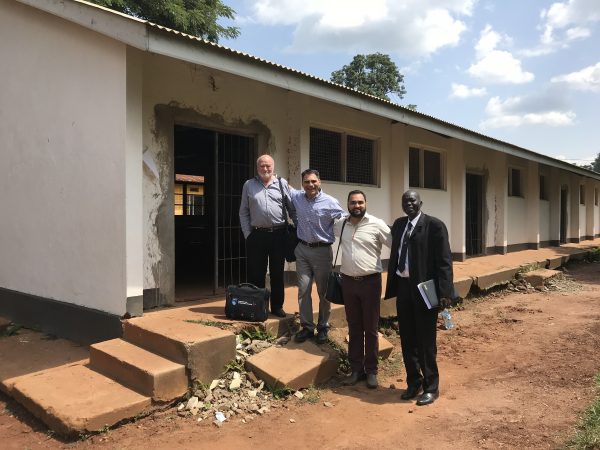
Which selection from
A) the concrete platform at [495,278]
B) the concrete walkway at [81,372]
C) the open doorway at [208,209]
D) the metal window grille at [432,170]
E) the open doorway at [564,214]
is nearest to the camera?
the concrete walkway at [81,372]

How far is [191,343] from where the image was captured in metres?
4.41

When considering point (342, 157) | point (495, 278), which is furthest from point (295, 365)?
point (495, 278)

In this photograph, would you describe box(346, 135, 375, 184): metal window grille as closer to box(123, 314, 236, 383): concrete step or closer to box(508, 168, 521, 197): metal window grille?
box(123, 314, 236, 383): concrete step

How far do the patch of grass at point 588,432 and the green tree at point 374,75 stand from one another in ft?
134

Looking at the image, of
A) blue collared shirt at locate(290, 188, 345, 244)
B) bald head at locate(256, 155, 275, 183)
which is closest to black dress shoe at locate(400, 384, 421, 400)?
blue collared shirt at locate(290, 188, 345, 244)

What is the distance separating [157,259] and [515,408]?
4189 mm

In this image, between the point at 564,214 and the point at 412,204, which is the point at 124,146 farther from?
the point at 564,214

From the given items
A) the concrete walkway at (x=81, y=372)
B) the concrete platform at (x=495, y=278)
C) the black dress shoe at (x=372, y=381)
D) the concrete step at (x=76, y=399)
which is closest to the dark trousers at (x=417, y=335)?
the black dress shoe at (x=372, y=381)

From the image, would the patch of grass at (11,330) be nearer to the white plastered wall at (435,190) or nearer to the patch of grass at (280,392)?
the patch of grass at (280,392)

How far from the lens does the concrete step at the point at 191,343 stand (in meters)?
4.43

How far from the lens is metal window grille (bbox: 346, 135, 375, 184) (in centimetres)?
916

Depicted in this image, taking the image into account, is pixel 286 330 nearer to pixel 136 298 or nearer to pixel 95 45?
pixel 136 298

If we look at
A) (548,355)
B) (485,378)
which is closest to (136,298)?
(485,378)

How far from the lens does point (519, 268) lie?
36.6 ft
